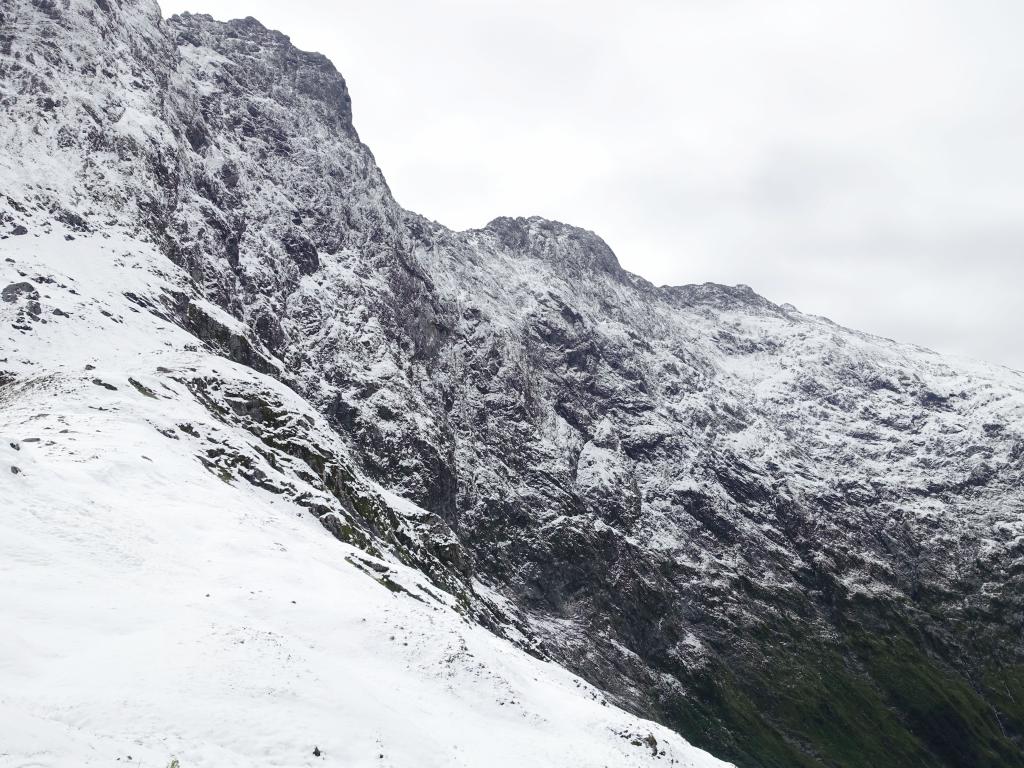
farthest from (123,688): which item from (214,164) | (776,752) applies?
(776,752)

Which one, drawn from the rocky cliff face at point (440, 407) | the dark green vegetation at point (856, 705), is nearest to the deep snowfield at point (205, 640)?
the rocky cliff face at point (440, 407)

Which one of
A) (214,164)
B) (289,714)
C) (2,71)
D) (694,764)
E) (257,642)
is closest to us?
(289,714)

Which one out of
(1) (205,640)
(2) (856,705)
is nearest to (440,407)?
(2) (856,705)

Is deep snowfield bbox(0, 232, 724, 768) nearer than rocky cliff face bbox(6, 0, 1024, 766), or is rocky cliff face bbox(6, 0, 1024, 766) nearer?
deep snowfield bbox(0, 232, 724, 768)

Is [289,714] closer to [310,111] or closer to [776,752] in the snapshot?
[776,752]

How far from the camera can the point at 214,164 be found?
146m

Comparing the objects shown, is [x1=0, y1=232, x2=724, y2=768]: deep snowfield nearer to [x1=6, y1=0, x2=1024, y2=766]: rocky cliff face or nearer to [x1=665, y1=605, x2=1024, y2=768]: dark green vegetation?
[x1=6, y1=0, x2=1024, y2=766]: rocky cliff face

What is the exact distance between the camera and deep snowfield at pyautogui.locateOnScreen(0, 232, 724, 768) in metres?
19.9

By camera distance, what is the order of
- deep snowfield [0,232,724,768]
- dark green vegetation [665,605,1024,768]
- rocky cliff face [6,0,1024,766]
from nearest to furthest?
deep snowfield [0,232,724,768], rocky cliff face [6,0,1024,766], dark green vegetation [665,605,1024,768]

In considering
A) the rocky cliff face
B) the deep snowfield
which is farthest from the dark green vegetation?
the deep snowfield

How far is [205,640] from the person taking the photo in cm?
2539

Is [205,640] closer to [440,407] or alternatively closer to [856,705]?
[440,407]

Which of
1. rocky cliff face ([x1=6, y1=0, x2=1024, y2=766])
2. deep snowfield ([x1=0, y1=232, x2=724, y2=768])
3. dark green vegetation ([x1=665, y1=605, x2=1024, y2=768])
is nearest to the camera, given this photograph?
deep snowfield ([x1=0, y1=232, x2=724, y2=768])

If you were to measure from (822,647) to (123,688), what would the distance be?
642ft
